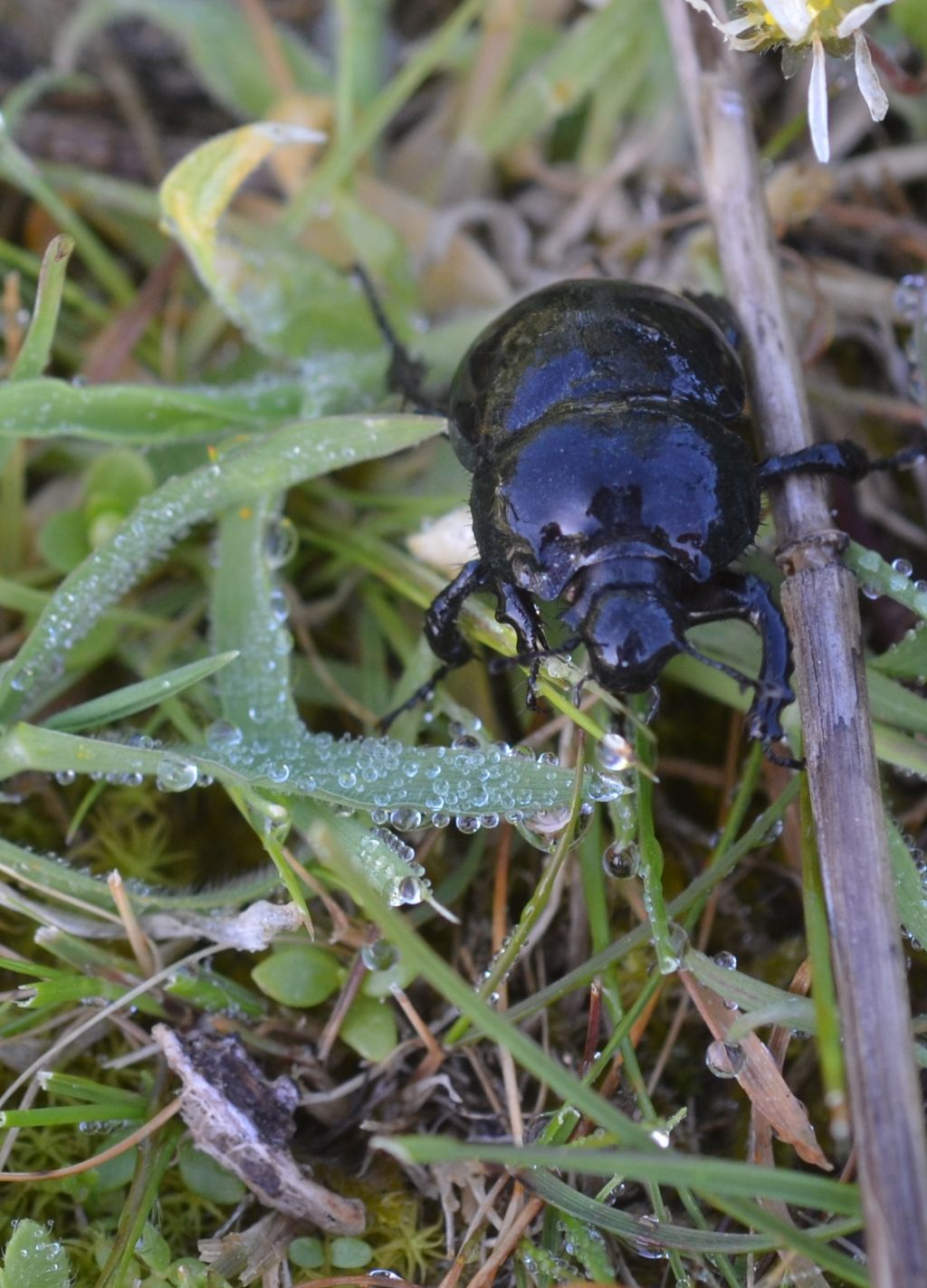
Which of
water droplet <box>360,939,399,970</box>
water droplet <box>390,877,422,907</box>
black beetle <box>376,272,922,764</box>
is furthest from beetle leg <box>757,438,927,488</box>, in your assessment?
Result: water droplet <box>360,939,399,970</box>

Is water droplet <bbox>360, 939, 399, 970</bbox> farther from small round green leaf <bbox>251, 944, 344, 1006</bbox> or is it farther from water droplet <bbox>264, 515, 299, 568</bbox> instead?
water droplet <bbox>264, 515, 299, 568</bbox>

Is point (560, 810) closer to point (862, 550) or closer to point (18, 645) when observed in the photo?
point (862, 550)

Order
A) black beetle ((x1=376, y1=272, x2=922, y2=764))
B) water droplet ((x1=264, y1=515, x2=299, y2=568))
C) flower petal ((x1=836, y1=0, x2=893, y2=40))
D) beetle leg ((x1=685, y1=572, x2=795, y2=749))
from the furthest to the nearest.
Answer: water droplet ((x1=264, y1=515, x2=299, y2=568)) → beetle leg ((x1=685, y1=572, x2=795, y2=749)) → black beetle ((x1=376, y1=272, x2=922, y2=764)) → flower petal ((x1=836, y1=0, x2=893, y2=40))

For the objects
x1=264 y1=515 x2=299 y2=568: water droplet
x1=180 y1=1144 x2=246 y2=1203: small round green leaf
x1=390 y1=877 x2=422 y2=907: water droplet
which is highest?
x1=264 y1=515 x2=299 y2=568: water droplet

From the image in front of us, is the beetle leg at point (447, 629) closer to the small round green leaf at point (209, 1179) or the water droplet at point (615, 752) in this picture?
the water droplet at point (615, 752)

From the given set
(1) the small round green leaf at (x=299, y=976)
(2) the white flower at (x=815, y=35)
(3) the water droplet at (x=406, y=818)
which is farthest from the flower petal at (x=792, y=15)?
(1) the small round green leaf at (x=299, y=976)

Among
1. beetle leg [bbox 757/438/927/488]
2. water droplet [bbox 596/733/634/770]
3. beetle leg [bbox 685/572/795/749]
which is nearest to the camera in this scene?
water droplet [bbox 596/733/634/770]
